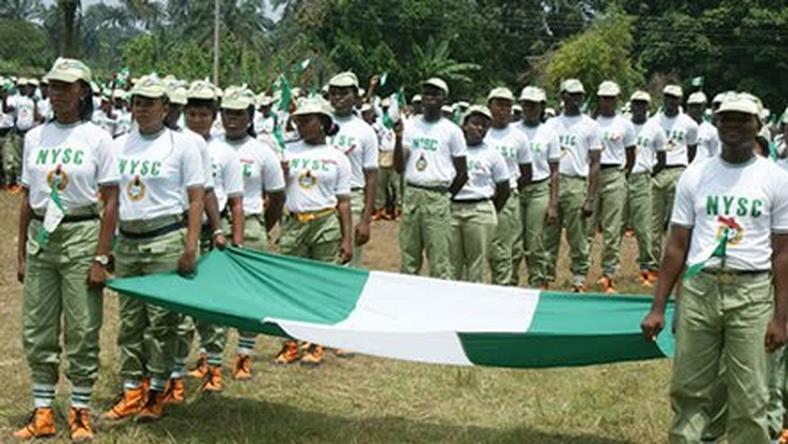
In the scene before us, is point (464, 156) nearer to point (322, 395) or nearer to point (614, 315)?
point (322, 395)

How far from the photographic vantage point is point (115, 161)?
20.9 ft

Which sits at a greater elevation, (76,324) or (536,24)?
(536,24)

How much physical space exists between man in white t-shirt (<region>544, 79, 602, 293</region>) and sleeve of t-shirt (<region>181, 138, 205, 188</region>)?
19.2ft

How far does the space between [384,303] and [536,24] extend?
53.9 metres

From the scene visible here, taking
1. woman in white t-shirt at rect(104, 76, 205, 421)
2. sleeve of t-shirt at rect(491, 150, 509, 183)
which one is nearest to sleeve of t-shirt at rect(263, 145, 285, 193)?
woman in white t-shirt at rect(104, 76, 205, 421)

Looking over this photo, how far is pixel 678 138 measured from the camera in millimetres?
12836

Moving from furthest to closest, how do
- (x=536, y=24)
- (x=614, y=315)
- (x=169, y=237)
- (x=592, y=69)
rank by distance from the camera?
1. (x=536, y=24)
2. (x=592, y=69)
3. (x=169, y=237)
4. (x=614, y=315)

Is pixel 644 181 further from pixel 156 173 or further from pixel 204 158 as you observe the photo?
pixel 156 173

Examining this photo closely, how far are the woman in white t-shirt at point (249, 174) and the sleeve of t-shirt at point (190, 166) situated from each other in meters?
1.27

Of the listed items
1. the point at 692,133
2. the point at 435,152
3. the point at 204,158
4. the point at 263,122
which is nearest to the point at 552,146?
the point at 435,152

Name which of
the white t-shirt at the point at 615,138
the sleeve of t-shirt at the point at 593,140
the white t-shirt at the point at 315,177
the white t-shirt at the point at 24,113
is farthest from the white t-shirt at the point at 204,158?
the white t-shirt at the point at 24,113

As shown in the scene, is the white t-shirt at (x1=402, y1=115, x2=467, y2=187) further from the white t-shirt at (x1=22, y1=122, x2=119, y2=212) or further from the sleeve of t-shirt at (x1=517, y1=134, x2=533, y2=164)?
the white t-shirt at (x1=22, y1=122, x2=119, y2=212)

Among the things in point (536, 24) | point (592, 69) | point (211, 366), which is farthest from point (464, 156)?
point (536, 24)

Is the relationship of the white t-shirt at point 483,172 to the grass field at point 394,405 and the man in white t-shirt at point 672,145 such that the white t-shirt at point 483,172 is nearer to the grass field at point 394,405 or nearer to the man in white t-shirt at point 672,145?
the grass field at point 394,405
